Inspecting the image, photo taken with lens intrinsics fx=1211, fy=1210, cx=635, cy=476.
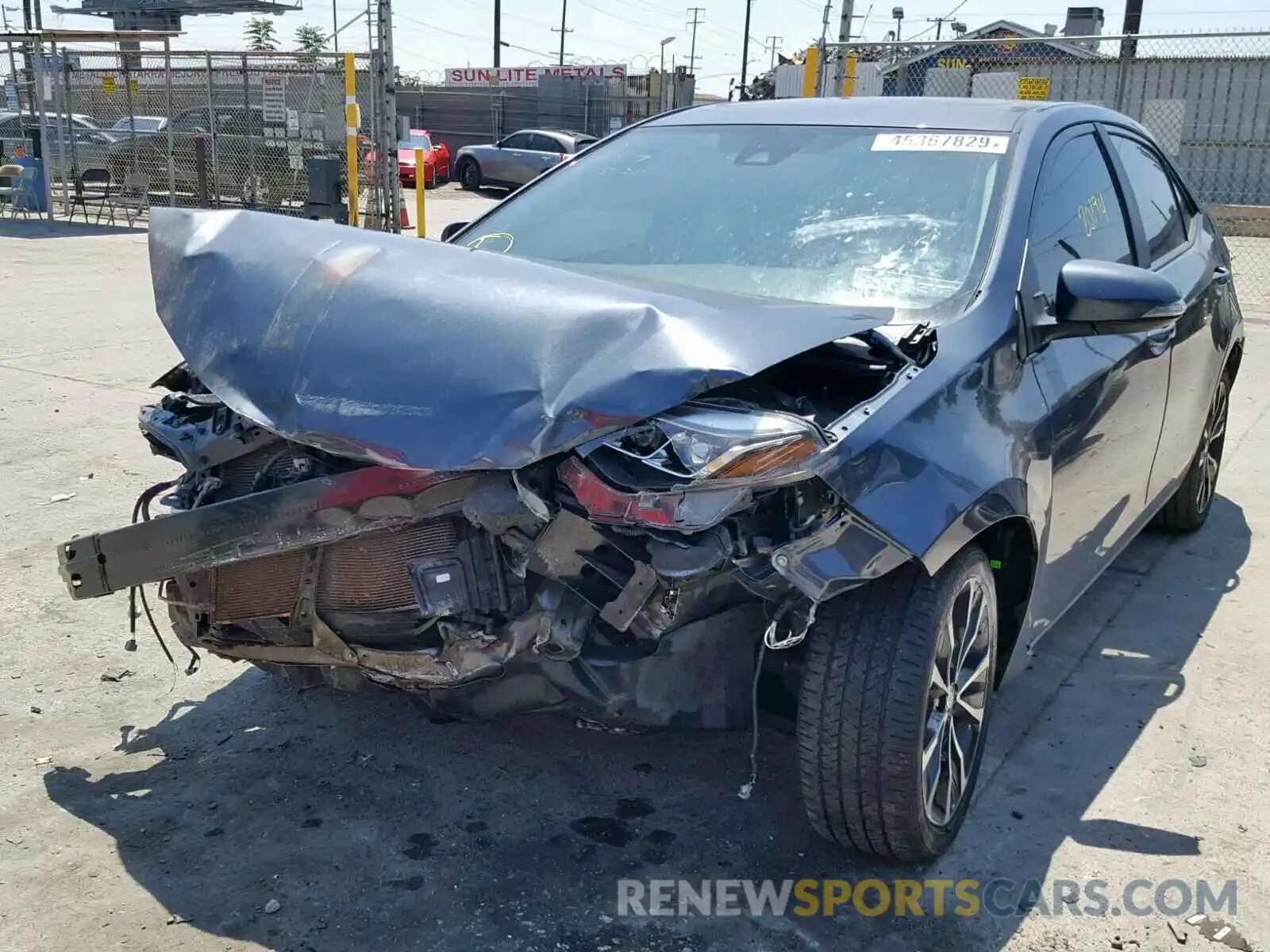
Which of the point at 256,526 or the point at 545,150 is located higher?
the point at 545,150

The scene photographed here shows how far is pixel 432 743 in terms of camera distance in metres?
3.58

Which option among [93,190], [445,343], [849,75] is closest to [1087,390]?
[445,343]

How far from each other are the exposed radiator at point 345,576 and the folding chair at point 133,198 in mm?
16629

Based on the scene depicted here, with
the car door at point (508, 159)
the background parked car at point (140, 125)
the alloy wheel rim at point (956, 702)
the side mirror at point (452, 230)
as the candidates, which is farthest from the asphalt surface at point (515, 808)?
the car door at point (508, 159)

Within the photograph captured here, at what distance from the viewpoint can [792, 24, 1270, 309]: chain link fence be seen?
13.6 meters

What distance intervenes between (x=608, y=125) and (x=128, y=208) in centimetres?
1783

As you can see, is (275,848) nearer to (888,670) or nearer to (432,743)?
(432,743)

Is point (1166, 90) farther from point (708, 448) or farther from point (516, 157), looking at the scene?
point (708, 448)

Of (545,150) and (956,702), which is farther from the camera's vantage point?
(545,150)

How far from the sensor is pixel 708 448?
7.90 ft

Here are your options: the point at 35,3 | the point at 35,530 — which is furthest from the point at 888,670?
the point at 35,3

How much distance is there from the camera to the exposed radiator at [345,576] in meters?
2.75

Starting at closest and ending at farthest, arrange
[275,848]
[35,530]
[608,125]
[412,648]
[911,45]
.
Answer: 1. [412,648]
2. [275,848]
3. [35,530]
4. [911,45]
5. [608,125]

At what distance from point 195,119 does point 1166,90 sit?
15.9 meters
